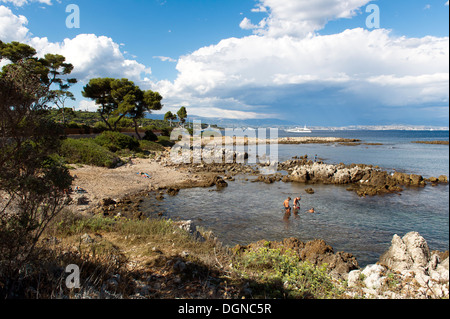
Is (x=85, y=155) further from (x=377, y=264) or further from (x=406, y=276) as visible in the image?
(x=406, y=276)

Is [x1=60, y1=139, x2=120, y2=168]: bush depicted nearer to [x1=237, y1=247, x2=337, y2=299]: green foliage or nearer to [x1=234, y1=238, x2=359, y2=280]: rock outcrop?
[x1=234, y1=238, x2=359, y2=280]: rock outcrop

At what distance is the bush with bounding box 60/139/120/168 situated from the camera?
2189 cm

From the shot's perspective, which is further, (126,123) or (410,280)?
(126,123)

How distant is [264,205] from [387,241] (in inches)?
275

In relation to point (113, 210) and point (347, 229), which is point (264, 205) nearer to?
point (347, 229)

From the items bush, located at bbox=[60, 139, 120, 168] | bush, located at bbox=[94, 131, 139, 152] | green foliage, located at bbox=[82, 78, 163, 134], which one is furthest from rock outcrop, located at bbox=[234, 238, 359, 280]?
green foliage, located at bbox=[82, 78, 163, 134]

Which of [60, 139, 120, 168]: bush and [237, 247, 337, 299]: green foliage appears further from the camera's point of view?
[60, 139, 120, 168]: bush

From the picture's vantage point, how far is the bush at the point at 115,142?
1176 inches

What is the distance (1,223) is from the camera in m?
4.06

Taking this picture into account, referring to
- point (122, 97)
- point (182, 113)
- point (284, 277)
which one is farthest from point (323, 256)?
point (182, 113)

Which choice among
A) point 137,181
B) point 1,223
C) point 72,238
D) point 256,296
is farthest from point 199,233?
point 137,181

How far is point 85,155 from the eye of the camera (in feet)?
74.0

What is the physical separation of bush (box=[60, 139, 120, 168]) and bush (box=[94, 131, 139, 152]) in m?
5.77

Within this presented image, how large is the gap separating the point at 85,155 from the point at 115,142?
30.7 feet
